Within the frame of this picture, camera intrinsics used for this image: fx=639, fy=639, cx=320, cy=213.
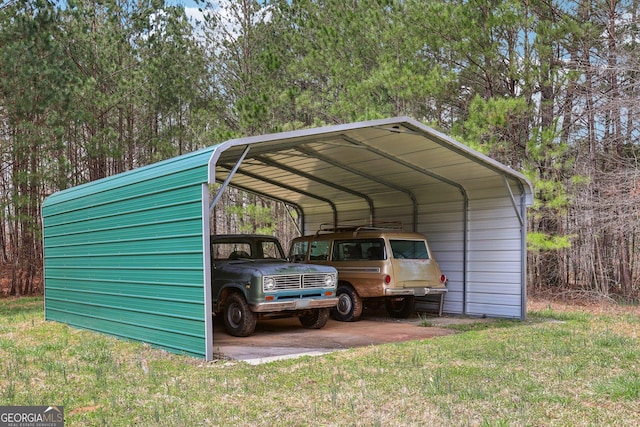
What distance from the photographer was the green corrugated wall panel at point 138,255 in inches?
349

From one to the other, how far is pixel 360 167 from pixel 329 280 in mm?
3077

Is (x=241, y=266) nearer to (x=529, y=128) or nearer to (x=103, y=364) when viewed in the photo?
(x=103, y=364)

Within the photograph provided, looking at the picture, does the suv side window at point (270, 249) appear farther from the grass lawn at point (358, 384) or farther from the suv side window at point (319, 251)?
the grass lawn at point (358, 384)

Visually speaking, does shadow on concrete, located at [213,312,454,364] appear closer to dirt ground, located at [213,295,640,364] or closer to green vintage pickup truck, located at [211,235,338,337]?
dirt ground, located at [213,295,640,364]

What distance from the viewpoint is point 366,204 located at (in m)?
16.2

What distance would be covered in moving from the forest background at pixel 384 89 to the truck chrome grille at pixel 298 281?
6797 millimetres

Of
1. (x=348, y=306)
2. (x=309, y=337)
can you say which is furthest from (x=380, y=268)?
(x=309, y=337)

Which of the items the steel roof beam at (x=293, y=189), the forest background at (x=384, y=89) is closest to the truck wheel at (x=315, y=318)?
the steel roof beam at (x=293, y=189)

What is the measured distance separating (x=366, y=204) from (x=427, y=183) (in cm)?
253

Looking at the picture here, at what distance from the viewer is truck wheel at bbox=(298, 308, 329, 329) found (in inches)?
461

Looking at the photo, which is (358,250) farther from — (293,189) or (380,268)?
(293,189)

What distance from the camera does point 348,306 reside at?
1320 cm

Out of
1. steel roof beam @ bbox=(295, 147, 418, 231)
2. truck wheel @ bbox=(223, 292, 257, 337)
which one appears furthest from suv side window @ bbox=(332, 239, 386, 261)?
truck wheel @ bbox=(223, 292, 257, 337)

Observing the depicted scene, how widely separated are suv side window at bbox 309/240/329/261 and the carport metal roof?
154 cm
